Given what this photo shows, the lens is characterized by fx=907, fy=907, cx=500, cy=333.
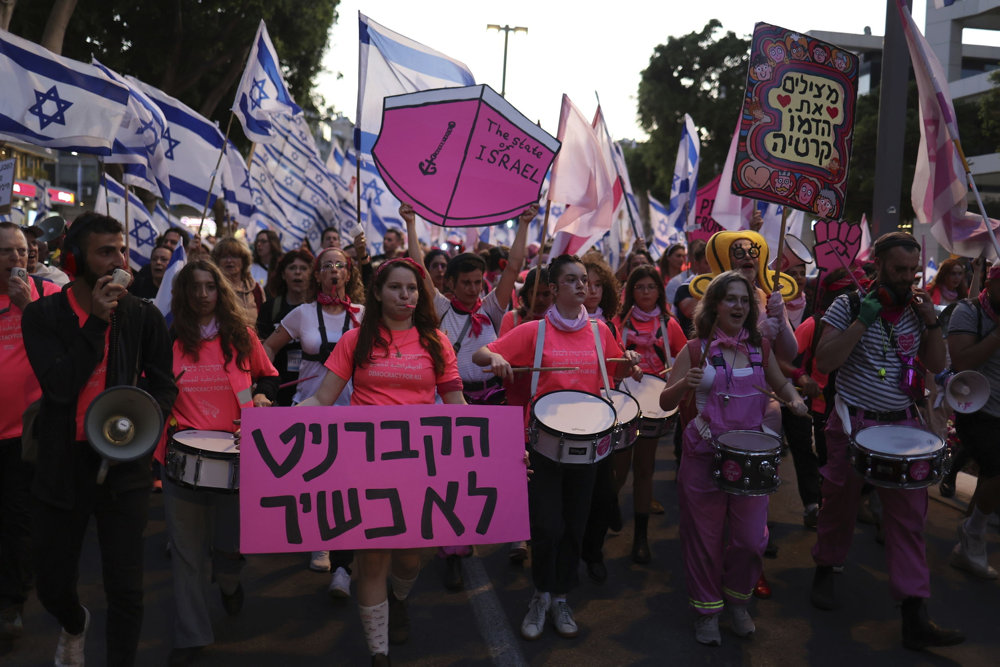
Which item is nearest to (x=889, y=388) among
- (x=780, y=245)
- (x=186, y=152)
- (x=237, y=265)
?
(x=780, y=245)

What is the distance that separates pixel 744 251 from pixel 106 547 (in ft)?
15.1

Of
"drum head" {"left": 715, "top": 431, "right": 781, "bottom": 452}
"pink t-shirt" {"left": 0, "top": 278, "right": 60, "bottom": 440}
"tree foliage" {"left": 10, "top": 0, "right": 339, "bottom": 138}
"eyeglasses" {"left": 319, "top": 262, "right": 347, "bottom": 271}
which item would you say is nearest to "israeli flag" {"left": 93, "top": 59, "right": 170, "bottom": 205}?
"eyeglasses" {"left": 319, "top": 262, "right": 347, "bottom": 271}

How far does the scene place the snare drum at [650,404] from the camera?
5.94m

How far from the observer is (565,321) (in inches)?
197

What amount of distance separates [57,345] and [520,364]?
2.34 meters

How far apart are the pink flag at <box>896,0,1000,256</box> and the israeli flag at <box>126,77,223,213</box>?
23.4 ft

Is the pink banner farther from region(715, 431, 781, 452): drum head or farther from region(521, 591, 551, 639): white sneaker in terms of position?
region(715, 431, 781, 452): drum head

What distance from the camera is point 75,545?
152 inches

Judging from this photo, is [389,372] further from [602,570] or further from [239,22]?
[239,22]

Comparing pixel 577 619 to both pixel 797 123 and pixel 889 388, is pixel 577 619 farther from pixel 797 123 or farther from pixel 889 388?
pixel 797 123

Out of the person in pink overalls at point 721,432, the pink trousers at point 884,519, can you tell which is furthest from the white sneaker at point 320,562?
the pink trousers at point 884,519

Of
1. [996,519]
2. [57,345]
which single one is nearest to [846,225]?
[996,519]

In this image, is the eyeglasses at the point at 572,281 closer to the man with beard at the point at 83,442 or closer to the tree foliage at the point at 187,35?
the man with beard at the point at 83,442

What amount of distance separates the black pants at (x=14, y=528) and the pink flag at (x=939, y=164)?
18.5 ft
